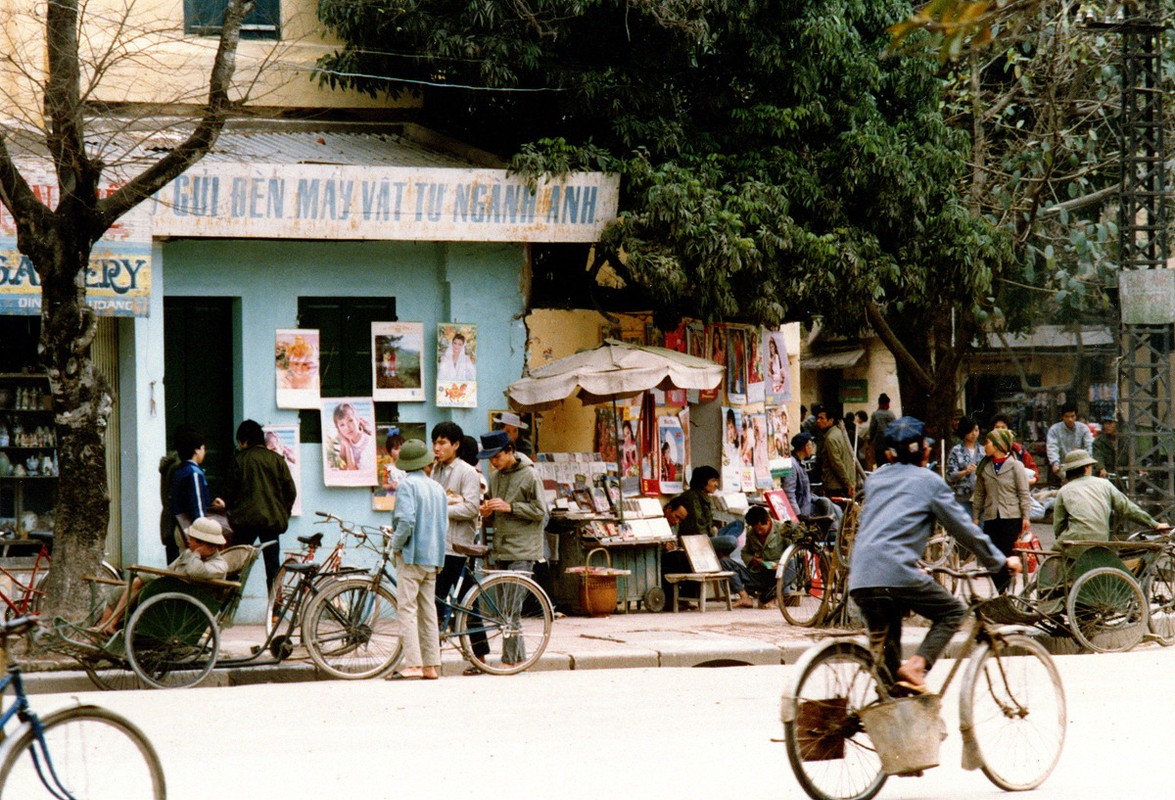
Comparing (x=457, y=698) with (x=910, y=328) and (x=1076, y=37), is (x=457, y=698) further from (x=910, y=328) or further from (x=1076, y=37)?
(x=910, y=328)

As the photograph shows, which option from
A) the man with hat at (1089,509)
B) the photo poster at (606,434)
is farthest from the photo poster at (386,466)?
the man with hat at (1089,509)

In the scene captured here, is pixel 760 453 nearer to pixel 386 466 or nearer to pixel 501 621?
pixel 386 466

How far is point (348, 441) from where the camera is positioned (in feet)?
50.5

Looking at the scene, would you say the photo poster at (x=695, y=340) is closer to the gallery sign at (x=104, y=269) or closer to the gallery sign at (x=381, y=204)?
the gallery sign at (x=381, y=204)

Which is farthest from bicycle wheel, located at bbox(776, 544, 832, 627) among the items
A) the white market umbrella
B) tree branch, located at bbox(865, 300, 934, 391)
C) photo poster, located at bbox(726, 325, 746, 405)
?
tree branch, located at bbox(865, 300, 934, 391)

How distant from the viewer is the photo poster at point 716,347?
57.6ft

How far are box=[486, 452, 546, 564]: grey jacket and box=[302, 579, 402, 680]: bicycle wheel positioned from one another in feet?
5.53

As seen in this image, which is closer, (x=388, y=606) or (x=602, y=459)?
(x=388, y=606)

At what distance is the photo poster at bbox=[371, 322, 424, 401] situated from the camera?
1562 cm

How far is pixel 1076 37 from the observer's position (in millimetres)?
21172

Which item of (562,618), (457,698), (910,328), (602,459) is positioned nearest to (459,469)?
(457,698)

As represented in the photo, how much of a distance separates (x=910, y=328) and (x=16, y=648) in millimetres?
21032

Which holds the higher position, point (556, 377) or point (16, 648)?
point (556, 377)

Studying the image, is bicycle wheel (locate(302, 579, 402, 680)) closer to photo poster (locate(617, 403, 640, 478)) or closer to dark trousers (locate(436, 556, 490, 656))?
dark trousers (locate(436, 556, 490, 656))
